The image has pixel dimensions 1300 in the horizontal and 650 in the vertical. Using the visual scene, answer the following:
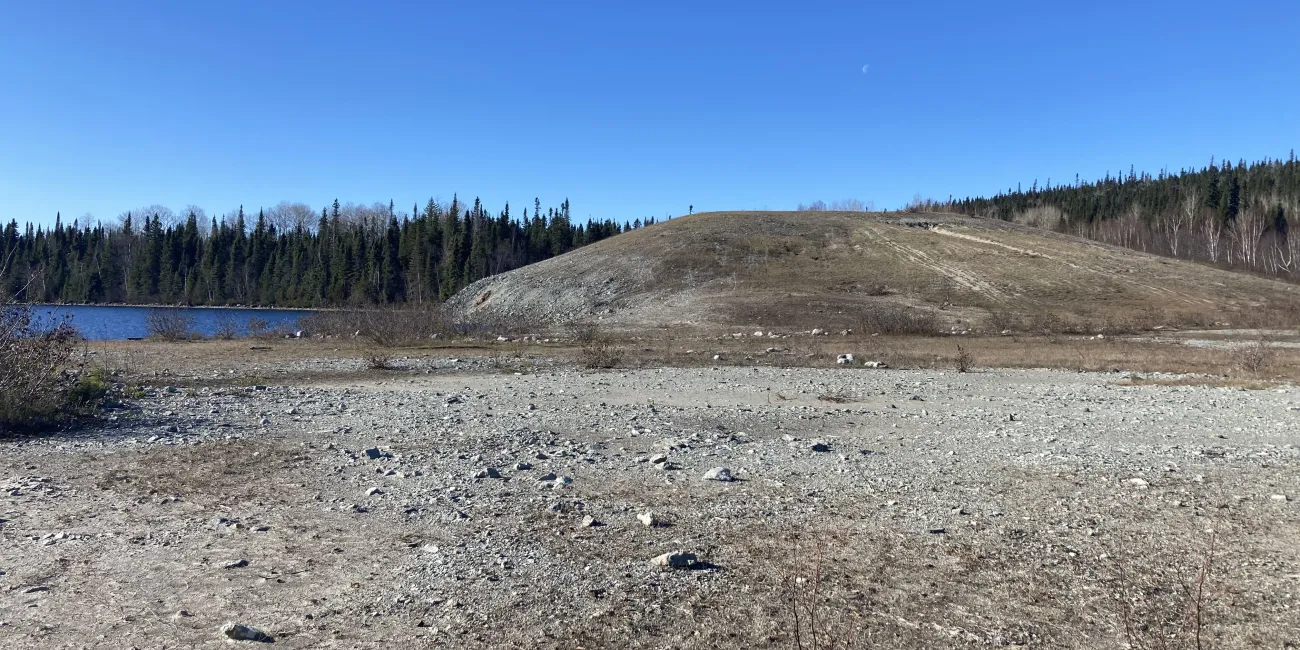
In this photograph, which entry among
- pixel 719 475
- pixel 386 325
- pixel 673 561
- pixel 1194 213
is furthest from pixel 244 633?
pixel 1194 213

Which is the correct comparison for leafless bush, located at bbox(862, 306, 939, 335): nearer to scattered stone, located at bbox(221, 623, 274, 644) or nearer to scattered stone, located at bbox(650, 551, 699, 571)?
scattered stone, located at bbox(650, 551, 699, 571)

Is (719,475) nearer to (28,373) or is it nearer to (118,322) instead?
(28,373)

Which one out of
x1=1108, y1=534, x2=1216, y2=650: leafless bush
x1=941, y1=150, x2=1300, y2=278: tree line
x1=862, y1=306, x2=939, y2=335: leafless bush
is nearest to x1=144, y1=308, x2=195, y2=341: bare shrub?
x1=862, y1=306, x2=939, y2=335: leafless bush

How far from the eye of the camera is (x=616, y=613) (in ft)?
14.7

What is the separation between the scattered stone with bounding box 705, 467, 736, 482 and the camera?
7871 mm

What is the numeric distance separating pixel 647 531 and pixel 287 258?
11657 centimetres

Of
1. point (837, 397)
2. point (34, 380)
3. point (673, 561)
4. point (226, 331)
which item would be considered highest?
point (226, 331)

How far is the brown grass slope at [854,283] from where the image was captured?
143 ft

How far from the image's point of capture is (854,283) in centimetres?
5303

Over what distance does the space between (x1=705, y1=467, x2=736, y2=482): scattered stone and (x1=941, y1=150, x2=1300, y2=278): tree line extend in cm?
10170

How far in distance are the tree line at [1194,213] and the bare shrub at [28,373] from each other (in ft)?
348

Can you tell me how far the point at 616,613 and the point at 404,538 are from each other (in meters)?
2.17

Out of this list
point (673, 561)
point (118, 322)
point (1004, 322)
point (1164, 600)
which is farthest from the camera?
point (118, 322)

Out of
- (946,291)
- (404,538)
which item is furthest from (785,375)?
(946,291)
